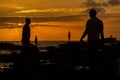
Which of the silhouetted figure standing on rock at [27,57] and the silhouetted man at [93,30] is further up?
the silhouetted man at [93,30]

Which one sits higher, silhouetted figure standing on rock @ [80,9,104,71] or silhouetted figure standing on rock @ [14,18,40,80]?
silhouetted figure standing on rock @ [80,9,104,71]

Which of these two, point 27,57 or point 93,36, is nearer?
point 93,36

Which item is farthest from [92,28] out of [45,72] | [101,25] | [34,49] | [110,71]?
[34,49]

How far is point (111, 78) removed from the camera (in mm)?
15695

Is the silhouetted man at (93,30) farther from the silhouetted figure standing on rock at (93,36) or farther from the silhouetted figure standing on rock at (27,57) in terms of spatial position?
the silhouetted figure standing on rock at (27,57)

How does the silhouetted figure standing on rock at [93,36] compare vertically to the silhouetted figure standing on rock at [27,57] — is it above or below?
above

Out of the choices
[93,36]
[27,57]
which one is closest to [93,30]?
[93,36]

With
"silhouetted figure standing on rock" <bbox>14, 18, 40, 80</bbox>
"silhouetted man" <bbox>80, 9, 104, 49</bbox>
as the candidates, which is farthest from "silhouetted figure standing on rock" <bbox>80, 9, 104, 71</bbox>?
"silhouetted figure standing on rock" <bbox>14, 18, 40, 80</bbox>

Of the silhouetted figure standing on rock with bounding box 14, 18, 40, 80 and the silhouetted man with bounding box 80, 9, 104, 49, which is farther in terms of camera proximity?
the silhouetted figure standing on rock with bounding box 14, 18, 40, 80

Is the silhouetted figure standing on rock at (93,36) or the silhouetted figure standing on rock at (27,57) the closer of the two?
the silhouetted figure standing on rock at (93,36)

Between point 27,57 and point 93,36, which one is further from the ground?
point 93,36

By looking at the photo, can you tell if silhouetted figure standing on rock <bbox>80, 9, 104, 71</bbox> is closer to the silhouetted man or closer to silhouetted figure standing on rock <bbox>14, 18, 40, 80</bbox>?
the silhouetted man

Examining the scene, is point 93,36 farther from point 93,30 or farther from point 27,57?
point 27,57

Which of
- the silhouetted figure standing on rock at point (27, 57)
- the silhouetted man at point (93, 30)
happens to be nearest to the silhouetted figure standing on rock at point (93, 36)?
the silhouetted man at point (93, 30)
